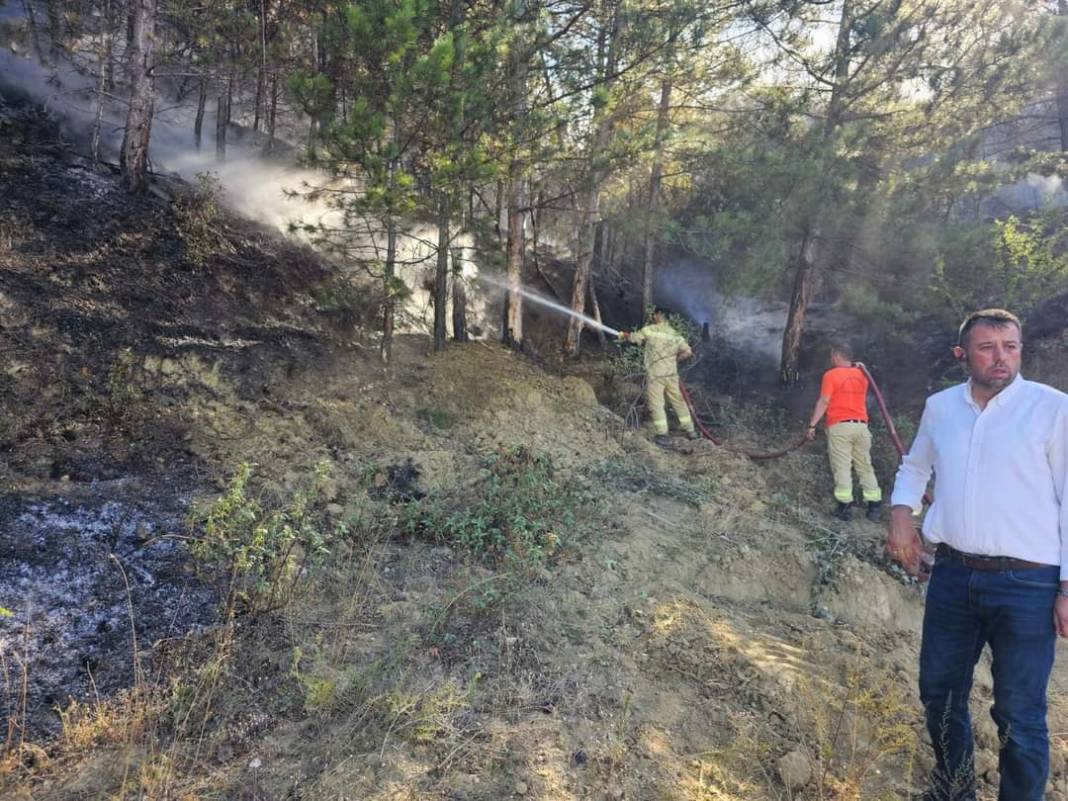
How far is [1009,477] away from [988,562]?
38cm

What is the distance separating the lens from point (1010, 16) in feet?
29.0

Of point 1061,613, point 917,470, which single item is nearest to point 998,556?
point 1061,613

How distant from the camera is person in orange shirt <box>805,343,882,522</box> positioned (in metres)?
7.31

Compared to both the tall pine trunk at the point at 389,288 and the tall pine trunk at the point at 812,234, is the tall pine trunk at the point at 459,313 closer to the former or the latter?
the tall pine trunk at the point at 389,288

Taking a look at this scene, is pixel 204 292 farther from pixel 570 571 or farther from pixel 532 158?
pixel 570 571

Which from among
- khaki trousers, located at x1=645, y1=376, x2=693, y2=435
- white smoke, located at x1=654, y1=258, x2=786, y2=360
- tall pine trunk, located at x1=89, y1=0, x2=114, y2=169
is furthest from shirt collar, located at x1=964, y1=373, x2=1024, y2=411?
white smoke, located at x1=654, y1=258, x2=786, y2=360

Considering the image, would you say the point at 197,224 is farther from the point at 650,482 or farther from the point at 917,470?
the point at 917,470

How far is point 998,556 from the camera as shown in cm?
256

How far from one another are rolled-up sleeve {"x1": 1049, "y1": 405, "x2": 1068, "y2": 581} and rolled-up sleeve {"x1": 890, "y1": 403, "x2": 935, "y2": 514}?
0.48 meters

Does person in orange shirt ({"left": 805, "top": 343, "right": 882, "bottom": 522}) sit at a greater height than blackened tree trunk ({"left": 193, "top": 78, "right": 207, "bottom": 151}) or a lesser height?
lesser

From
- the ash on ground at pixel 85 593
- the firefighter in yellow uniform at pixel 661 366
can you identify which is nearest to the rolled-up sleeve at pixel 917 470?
the ash on ground at pixel 85 593

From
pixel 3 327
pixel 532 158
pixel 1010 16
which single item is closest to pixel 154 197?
pixel 3 327

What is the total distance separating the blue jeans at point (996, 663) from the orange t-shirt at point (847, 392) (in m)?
4.94

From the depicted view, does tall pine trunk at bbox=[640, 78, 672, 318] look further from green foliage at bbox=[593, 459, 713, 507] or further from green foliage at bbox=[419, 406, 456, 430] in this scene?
green foliage at bbox=[419, 406, 456, 430]
